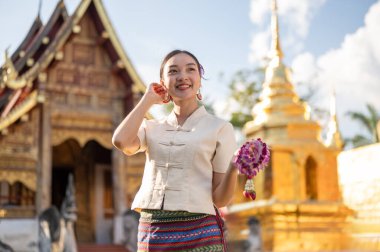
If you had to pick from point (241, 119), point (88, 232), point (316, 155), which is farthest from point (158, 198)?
point (241, 119)

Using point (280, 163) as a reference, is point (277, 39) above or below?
above

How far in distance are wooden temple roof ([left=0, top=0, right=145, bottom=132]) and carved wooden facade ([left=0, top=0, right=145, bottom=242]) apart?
2cm

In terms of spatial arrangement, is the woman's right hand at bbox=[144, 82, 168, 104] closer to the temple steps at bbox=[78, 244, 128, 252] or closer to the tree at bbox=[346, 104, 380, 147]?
the temple steps at bbox=[78, 244, 128, 252]

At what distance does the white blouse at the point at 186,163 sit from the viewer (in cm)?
200

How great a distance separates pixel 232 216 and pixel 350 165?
336cm

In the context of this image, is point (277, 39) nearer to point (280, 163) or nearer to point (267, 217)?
point (280, 163)

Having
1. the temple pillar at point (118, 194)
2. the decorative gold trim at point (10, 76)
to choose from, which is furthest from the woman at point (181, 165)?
the temple pillar at point (118, 194)

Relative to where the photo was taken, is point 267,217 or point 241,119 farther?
point 241,119

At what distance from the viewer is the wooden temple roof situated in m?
10.4

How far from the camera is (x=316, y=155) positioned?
10.9m

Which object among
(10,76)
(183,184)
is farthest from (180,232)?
(10,76)

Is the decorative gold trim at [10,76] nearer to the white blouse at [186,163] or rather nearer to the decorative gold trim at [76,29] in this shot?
the decorative gold trim at [76,29]

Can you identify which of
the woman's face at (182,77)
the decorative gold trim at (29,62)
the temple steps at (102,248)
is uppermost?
the decorative gold trim at (29,62)

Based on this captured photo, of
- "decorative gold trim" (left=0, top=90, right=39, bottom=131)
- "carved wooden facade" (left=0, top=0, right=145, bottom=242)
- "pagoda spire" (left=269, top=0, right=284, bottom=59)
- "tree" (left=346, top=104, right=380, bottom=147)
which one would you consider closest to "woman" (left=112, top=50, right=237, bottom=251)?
"carved wooden facade" (left=0, top=0, right=145, bottom=242)
